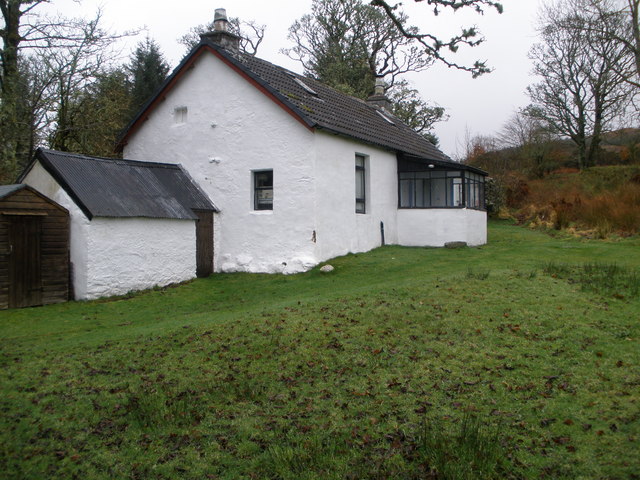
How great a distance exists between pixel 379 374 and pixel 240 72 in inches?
497

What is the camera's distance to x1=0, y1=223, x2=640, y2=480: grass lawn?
16.6 ft

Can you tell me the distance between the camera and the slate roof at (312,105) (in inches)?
650

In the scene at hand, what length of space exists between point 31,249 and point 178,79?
7995 mm

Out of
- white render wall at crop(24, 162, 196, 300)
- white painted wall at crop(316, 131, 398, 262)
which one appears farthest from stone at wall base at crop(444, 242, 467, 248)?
white render wall at crop(24, 162, 196, 300)

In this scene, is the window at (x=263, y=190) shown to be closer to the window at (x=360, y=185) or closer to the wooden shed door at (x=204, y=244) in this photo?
the wooden shed door at (x=204, y=244)

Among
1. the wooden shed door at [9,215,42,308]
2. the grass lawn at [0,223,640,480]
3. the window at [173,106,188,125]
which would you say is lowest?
the grass lawn at [0,223,640,480]

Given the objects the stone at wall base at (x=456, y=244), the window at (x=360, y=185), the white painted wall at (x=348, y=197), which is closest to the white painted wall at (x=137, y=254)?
the white painted wall at (x=348, y=197)

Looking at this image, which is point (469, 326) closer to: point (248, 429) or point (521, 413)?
point (521, 413)

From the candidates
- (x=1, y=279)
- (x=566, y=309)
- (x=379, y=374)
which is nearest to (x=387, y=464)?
(x=379, y=374)

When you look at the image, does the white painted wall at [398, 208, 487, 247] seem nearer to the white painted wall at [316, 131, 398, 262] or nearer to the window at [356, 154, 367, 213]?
the white painted wall at [316, 131, 398, 262]

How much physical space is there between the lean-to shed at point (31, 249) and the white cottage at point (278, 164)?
5.20m

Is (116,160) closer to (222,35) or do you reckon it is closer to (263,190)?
(263,190)

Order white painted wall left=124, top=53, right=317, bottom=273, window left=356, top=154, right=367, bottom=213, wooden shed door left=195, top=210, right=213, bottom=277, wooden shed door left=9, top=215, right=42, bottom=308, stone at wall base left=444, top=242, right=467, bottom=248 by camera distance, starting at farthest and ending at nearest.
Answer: stone at wall base left=444, top=242, right=467, bottom=248 → window left=356, top=154, right=367, bottom=213 → wooden shed door left=195, top=210, right=213, bottom=277 → white painted wall left=124, top=53, right=317, bottom=273 → wooden shed door left=9, top=215, right=42, bottom=308

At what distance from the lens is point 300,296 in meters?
12.6
